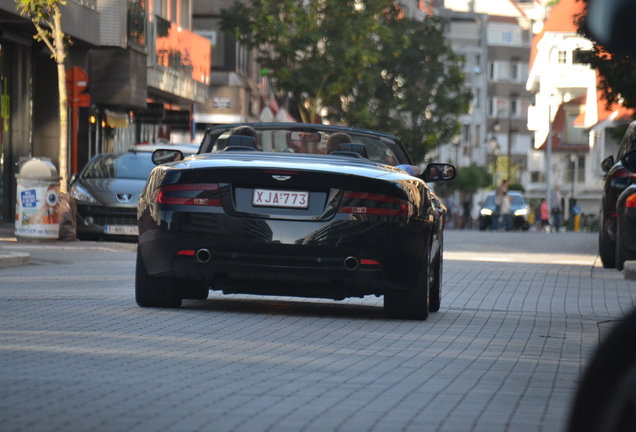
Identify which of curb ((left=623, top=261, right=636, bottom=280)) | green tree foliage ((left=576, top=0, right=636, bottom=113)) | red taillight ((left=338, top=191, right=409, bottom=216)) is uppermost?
green tree foliage ((left=576, top=0, right=636, bottom=113))

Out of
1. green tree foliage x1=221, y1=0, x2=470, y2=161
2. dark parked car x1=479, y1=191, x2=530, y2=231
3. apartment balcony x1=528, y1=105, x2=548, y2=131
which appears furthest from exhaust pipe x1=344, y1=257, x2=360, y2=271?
apartment balcony x1=528, y1=105, x2=548, y2=131

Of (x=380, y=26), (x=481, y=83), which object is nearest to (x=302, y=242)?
(x=380, y=26)

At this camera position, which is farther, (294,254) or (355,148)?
(355,148)

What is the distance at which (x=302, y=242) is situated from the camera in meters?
8.92

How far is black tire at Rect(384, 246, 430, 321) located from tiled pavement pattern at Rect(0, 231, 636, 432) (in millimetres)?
68

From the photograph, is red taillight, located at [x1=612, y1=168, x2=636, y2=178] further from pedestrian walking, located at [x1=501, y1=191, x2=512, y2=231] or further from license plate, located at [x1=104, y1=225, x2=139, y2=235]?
pedestrian walking, located at [x1=501, y1=191, x2=512, y2=231]

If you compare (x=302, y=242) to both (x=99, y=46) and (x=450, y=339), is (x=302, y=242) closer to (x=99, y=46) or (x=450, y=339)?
(x=450, y=339)

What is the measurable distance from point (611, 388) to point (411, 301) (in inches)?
240

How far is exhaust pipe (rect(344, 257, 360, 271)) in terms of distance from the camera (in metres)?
8.95

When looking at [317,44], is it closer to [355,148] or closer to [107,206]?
[107,206]

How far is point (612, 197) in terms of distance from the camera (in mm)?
18844

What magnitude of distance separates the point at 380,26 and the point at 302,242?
36.3 metres

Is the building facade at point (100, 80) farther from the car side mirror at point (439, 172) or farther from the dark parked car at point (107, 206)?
the car side mirror at point (439, 172)

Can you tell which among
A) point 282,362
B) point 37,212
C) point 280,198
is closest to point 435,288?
point 280,198
